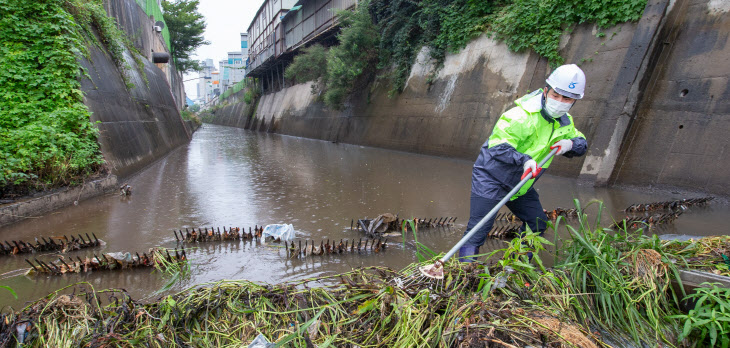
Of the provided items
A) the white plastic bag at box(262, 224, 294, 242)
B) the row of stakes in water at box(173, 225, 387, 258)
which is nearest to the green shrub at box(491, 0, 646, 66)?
the row of stakes in water at box(173, 225, 387, 258)

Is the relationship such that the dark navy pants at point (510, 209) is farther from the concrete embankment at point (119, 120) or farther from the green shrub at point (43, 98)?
the green shrub at point (43, 98)

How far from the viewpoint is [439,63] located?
13469 millimetres

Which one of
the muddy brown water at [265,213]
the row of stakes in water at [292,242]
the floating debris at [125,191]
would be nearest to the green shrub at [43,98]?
the floating debris at [125,191]

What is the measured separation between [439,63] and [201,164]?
7.94 meters

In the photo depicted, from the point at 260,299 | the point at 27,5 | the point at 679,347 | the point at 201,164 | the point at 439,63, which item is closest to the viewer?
the point at 679,347

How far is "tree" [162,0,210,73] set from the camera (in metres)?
36.4

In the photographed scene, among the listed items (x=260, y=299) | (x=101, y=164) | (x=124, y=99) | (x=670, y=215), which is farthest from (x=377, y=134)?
(x=260, y=299)

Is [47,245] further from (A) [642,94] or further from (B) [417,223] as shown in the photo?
(A) [642,94]

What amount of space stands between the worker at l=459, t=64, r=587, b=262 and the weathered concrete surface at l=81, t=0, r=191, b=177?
21.7 feet

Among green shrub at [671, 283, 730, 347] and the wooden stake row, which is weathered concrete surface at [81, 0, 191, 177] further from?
green shrub at [671, 283, 730, 347]

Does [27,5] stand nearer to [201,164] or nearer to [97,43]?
[97,43]

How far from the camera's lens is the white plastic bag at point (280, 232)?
4.55m

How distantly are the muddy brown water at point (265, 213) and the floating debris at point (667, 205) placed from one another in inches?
6.0

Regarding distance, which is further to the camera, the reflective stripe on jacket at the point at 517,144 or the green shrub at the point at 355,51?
the green shrub at the point at 355,51
